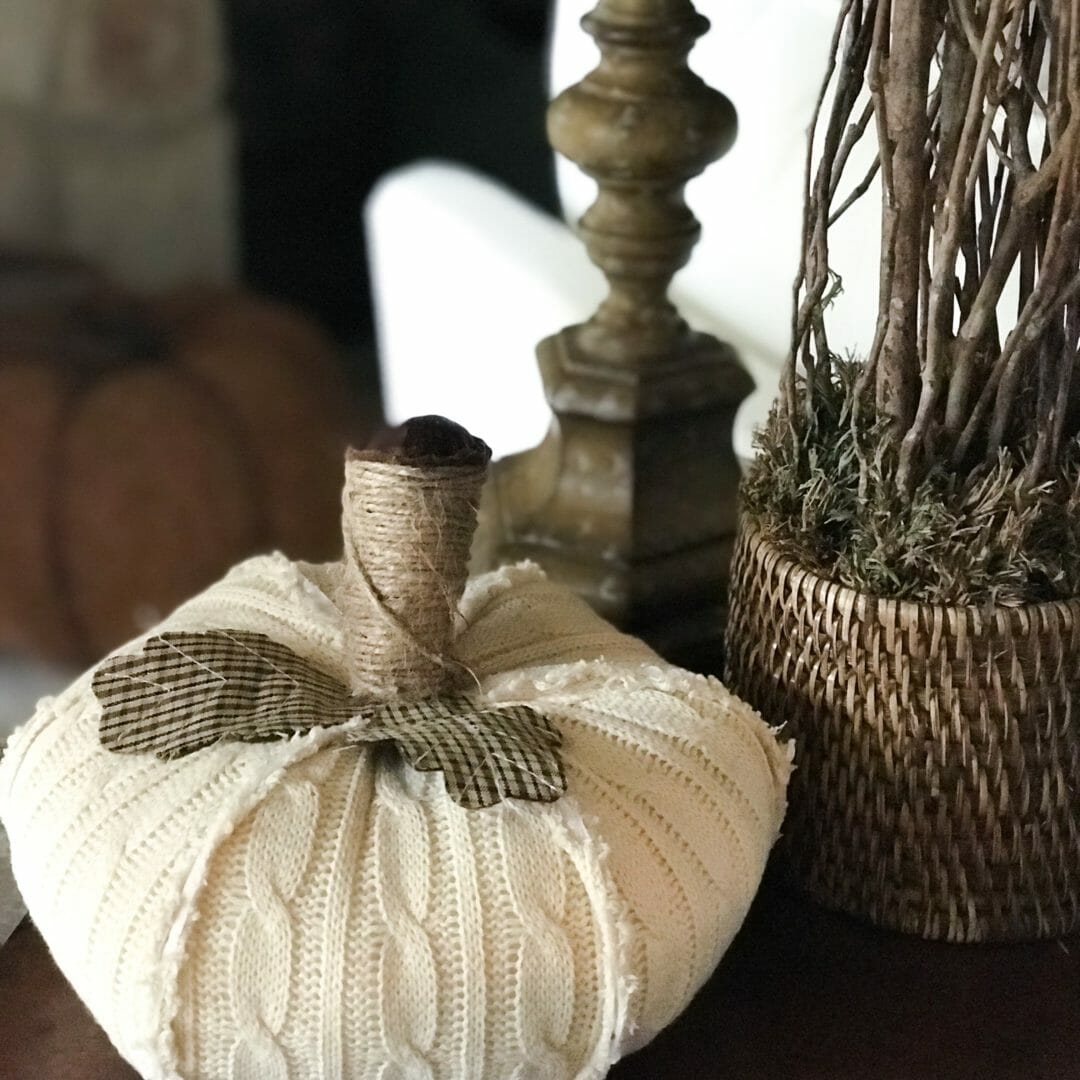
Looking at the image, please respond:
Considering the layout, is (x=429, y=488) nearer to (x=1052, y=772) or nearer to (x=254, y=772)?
(x=254, y=772)

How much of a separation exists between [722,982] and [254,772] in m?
0.21

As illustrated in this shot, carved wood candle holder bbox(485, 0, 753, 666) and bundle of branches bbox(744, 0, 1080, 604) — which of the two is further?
carved wood candle holder bbox(485, 0, 753, 666)

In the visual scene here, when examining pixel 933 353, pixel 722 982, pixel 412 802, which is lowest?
pixel 722 982

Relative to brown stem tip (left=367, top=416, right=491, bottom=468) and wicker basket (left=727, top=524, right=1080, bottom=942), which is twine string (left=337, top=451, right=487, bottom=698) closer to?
brown stem tip (left=367, top=416, right=491, bottom=468)

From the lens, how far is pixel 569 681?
55cm

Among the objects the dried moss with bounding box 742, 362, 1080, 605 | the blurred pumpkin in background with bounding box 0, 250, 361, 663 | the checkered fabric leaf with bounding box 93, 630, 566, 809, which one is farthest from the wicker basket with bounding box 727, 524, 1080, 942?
the blurred pumpkin in background with bounding box 0, 250, 361, 663

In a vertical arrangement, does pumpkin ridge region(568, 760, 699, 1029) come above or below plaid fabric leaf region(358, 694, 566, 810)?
below

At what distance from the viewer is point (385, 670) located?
535mm

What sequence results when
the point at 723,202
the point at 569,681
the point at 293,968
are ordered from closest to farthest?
the point at 293,968
the point at 569,681
the point at 723,202

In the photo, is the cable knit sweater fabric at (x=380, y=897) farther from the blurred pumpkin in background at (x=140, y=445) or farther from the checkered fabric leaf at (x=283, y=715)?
the blurred pumpkin in background at (x=140, y=445)

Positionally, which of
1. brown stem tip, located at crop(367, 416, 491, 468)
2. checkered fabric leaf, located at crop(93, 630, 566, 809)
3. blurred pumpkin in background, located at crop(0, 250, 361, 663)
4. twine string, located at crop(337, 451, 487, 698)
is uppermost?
brown stem tip, located at crop(367, 416, 491, 468)

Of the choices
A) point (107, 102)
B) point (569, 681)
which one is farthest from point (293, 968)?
point (107, 102)

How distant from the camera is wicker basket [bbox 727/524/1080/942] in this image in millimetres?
526

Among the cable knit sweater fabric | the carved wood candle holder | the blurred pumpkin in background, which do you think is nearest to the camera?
the cable knit sweater fabric
